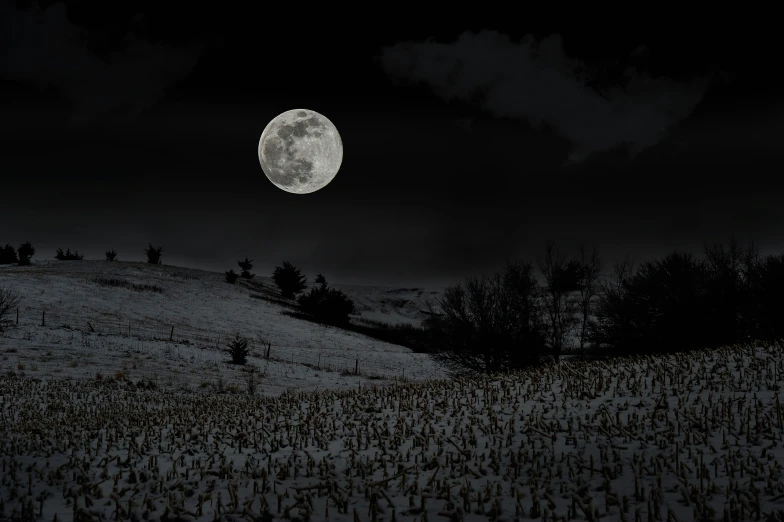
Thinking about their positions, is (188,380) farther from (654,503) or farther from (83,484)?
(654,503)

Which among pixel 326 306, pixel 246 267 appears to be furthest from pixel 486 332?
pixel 246 267

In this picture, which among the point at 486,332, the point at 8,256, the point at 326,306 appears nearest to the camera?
the point at 486,332

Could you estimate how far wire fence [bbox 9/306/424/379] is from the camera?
35.0m

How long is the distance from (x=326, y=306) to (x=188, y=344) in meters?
27.3

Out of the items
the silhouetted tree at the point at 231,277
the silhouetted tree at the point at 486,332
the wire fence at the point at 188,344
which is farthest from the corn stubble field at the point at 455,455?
the silhouetted tree at the point at 231,277

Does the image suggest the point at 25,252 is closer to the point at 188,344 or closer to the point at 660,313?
the point at 188,344

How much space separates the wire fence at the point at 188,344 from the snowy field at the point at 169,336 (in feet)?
0.30

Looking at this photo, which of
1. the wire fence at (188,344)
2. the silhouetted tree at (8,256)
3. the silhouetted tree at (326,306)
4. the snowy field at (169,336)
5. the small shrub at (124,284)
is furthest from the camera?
the silhouetted tree at (8,256)

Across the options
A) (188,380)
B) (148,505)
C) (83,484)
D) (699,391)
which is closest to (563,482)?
(699,391)

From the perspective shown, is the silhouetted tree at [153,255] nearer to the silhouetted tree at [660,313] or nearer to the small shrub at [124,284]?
the small shrub at [124,284]

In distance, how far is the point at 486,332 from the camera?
95.0ft

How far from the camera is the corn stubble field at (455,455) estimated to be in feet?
23.1

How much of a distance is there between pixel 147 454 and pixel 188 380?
18.0 m

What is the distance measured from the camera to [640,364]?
14766mm
